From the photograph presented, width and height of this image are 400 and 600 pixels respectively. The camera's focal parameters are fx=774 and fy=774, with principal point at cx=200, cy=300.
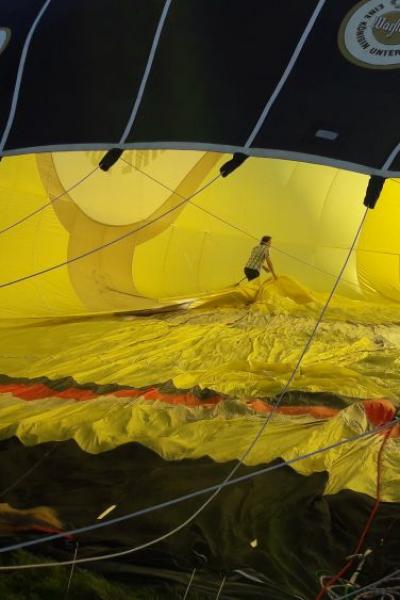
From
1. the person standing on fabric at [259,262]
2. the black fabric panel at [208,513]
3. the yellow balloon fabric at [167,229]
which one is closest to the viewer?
the black fabric panel at [208,513]

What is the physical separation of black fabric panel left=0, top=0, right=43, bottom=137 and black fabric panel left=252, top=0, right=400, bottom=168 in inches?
26.9

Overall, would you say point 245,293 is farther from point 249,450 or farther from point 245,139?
point 245,139

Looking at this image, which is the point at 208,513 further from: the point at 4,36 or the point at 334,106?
the point at 4,36

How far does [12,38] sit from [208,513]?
139 centimetres

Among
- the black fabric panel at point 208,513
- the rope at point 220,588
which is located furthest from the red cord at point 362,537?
the rope at point 220,588

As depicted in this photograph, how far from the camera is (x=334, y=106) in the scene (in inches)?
72.5

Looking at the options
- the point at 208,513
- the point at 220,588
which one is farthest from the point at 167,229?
the point at 220,588

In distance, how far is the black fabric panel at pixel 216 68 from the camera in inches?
75.8

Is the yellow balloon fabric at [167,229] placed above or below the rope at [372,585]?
above

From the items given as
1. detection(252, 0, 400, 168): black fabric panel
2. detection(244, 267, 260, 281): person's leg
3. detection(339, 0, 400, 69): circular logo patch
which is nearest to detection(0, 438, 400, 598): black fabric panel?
detection(252, 0, 400, 168): black fabric panel

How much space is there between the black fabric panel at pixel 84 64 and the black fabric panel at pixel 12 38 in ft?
0.11

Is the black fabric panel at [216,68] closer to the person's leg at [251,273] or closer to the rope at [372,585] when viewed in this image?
the rope at [372,585]

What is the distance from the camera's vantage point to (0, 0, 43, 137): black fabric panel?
204cm

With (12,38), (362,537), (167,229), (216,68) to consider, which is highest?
(12,38)
